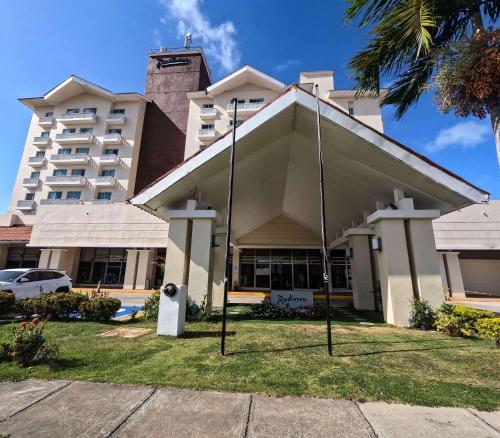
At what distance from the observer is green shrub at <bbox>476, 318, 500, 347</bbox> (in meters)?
6.97

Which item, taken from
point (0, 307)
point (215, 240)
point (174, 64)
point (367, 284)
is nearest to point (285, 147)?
point (215, 240)

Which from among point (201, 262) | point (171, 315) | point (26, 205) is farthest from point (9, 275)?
point (26, 205)

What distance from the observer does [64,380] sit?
4.21 m

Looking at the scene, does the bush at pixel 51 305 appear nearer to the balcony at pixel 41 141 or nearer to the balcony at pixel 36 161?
the balcony at pixel 36 161

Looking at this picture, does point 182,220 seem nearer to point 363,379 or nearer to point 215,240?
point 215,240

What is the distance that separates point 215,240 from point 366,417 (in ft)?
26.7

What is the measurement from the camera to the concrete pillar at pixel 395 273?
8.79 metres

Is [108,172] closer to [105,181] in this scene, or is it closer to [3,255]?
→ [105,181]

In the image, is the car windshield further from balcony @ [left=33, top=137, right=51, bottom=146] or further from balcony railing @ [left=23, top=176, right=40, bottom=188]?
balcony @ [left=33, top=137, right=51, bottom=146]

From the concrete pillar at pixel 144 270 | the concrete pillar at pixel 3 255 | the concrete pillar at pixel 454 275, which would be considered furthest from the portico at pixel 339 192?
the concrete pillar at pixel 3 255

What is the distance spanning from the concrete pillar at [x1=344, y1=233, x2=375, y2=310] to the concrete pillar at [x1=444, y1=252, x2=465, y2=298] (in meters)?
13.4

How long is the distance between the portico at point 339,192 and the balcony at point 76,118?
3437 centimetres

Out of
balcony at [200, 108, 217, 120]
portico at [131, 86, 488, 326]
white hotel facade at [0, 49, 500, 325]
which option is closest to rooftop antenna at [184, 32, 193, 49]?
white hotel facade at [0, 49, 500, 325]

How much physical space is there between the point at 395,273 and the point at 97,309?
10.2 m
